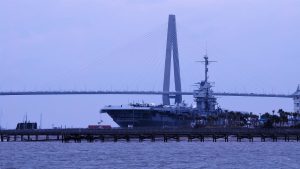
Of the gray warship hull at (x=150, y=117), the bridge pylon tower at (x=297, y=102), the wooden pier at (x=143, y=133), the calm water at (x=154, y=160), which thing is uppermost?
the bridge pylon tower at (x=297, y=102)

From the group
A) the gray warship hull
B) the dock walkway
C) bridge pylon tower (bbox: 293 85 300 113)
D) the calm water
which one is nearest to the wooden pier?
the dock walkway

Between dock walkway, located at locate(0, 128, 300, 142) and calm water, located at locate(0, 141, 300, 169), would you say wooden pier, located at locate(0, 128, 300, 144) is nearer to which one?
dock walkway, located at locate(0, 128, 300, 142)

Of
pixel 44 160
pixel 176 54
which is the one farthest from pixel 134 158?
pixel 176 54

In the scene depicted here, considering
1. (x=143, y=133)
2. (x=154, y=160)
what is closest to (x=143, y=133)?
(x=143, y=133)

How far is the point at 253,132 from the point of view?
118 m

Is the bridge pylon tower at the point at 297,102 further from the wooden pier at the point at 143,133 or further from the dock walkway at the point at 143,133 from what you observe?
the dock walkway at the point at 143,133

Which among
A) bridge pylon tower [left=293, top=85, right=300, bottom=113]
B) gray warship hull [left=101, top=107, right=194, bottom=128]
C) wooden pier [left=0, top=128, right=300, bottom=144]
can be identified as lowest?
wooden pier [left=0, top=128, right=300, bottom=144]

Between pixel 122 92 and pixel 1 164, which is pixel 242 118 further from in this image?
pixel 1 164

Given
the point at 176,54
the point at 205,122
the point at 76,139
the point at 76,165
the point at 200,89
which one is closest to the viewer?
the point at 76,165

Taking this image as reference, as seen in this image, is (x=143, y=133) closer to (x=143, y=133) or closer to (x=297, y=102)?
(x=143, y=133)

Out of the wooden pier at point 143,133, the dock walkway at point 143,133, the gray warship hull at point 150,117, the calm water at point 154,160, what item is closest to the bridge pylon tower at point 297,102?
the gray warship hull at point 150,117

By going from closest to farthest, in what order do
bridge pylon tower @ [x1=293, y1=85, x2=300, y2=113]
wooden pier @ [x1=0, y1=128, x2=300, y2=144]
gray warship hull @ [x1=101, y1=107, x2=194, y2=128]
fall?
wooden pier @ [x1=0, y1=128, x2=300, y2=144] → gray warship hull @ [x1=101, y1=107, x2=194, y2=128] → bridge pylon tower @ [x1=293, y1=85, x2=300, y2=113]

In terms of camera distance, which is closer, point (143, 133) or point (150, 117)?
point (143, 133)

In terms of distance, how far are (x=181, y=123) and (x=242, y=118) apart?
10.5 metres
